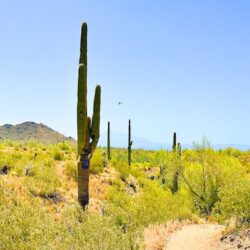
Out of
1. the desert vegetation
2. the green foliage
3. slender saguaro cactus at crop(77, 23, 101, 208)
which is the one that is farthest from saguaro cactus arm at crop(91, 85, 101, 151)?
the green foliage

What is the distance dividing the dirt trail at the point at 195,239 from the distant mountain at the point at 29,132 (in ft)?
376

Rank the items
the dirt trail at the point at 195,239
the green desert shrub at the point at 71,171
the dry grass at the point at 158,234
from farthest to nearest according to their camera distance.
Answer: the green desert shrub at the point at 71,171, the dirt trail at the point at 195,239, the dry grass at the point at 158,234

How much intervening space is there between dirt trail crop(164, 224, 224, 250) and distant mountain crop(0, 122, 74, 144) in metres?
115

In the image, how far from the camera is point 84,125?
19.3m

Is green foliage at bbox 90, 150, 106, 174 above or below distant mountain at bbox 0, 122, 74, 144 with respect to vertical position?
below

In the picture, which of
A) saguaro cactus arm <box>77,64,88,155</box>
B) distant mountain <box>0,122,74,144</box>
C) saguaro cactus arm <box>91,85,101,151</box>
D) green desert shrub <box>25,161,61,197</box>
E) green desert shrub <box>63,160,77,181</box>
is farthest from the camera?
distant mountain <box>0,122,74,144</box>

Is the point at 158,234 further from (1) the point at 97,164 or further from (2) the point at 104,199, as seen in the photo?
(1) the point at 97,164

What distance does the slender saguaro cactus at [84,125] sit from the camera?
758 inches

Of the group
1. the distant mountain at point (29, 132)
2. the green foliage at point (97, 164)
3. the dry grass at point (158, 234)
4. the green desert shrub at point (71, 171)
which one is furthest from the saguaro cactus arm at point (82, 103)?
the distant mountain at point (29, 132)

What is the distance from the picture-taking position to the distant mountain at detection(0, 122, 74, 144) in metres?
132

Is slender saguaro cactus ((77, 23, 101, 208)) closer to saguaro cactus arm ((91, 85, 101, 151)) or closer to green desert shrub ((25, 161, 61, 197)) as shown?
saguaro cactus arm ((91, 85, 101, 151))

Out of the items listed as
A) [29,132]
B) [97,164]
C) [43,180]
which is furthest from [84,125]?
[29,132]

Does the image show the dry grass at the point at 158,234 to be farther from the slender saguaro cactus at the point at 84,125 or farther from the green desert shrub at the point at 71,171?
the green desert shrub at the point at 71,171

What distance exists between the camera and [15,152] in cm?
3144
